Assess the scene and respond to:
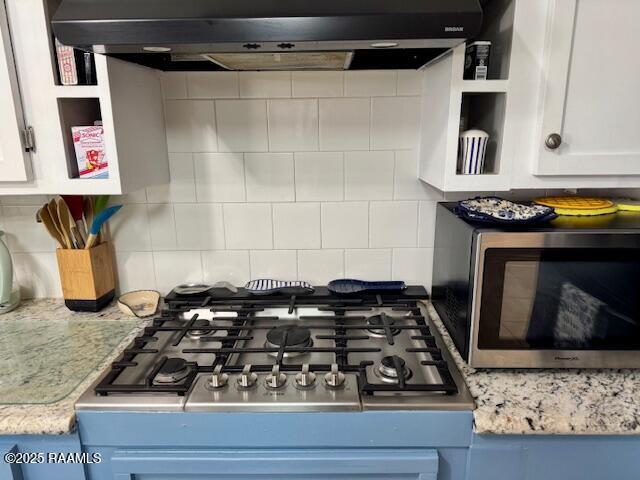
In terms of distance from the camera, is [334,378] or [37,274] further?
[37,274]

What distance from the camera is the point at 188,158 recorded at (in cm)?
137

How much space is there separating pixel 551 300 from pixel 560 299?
2 cm

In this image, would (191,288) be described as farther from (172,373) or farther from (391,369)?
(391,369)

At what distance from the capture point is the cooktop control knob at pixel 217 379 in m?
0.95

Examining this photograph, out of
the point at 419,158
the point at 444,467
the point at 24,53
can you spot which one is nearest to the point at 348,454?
the point at 444,467

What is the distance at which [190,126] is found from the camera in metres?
1.35

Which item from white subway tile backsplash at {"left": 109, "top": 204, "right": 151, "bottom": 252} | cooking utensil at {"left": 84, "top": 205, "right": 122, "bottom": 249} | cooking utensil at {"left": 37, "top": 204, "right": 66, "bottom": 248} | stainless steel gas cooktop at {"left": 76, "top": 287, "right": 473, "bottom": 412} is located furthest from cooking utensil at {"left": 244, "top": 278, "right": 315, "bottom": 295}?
cooking utensil at {"left": 37, "top": 204, "right": 66, "bottom": 248}

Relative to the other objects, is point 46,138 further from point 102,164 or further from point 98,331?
point 98,331

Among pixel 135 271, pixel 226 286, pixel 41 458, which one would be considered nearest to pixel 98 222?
pixel 135 271

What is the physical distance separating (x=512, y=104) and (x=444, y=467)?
0.85 metres

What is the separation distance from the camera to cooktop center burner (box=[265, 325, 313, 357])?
112cm

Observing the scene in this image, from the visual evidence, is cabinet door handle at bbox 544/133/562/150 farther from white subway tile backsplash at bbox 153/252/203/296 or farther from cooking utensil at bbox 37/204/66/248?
cooking utensil at bbox 37/204/66/248

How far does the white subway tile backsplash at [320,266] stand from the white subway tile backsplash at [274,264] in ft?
0.09

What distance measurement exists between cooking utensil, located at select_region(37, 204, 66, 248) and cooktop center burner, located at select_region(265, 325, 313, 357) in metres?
0.73
